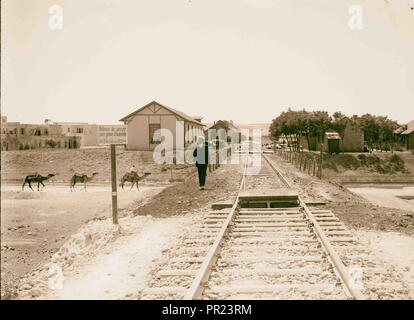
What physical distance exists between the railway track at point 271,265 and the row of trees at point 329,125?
138 feet

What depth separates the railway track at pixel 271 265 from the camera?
4672 millimetres

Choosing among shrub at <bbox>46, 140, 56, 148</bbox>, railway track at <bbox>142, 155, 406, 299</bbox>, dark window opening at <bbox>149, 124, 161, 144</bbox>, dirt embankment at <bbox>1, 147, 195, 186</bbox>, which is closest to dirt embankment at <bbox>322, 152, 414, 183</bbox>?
dark window opening at <bbox>149, 124, 161, 144</bbox>

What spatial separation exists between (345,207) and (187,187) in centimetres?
664

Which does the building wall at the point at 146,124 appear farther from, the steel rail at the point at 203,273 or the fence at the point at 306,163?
the steel rail at the point at 203,273

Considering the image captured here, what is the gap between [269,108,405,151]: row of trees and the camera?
5000 centimetres

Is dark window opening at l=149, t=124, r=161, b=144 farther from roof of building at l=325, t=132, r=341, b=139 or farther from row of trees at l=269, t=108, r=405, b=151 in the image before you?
roof of building at l=325, t=132, r=341, b=139

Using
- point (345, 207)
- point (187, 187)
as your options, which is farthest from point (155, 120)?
point (345, 207)

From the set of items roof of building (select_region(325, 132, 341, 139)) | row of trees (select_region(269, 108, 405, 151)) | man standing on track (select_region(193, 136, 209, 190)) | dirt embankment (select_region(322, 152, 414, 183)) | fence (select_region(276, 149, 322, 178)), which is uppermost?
row of trees (select_region(269, 108, 405, 151))

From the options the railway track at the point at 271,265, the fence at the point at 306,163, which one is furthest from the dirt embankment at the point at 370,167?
the railway track at the point at 271,265

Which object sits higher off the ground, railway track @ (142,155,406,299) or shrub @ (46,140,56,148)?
shrub @ (46,140,56,148)

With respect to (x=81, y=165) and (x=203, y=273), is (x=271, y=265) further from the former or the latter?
(x=81, y=165)

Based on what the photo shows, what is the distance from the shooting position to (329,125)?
163ft

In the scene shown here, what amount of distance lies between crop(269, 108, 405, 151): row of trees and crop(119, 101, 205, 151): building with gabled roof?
18.5m
